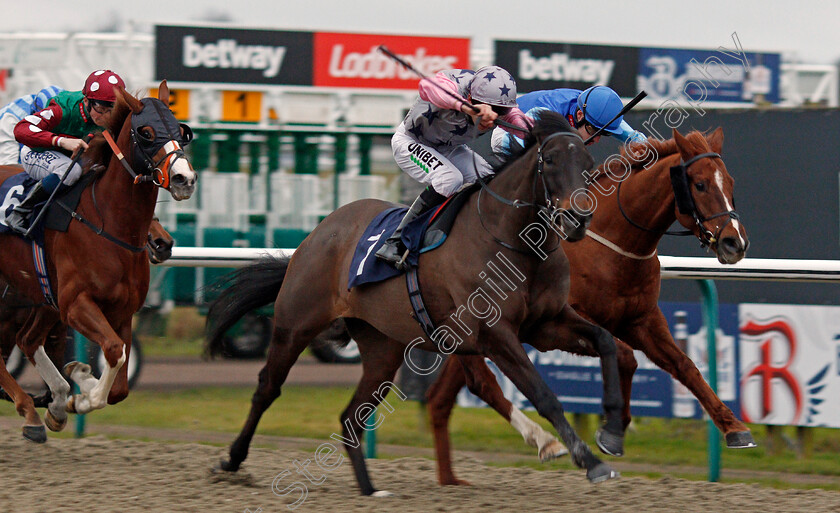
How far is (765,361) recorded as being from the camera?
209 inches

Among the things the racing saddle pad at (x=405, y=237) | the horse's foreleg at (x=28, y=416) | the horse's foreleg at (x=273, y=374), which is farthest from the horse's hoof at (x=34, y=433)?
the racing saddle pad at (x=405, y=237)

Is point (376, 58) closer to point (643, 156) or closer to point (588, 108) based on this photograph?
point (588, 108)

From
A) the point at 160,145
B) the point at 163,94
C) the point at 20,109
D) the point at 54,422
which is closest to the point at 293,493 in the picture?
the point at 54,422

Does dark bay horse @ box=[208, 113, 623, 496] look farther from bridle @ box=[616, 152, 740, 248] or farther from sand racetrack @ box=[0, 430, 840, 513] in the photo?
bridle @ box=[616, 152, 740, 248]

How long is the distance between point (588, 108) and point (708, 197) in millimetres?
840

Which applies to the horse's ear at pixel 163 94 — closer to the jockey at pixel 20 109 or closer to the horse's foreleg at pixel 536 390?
the jockey at pixel 20 109

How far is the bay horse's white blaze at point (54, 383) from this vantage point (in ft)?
16.5

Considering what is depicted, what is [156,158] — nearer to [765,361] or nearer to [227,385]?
[765,361]

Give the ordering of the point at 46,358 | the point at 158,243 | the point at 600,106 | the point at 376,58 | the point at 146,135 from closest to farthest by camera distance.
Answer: the point at 146,135 < the point at 600,106 < the point at 158,243 < the point at 46,358 < the point at 376,58

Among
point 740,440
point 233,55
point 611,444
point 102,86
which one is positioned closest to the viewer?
point 611,444

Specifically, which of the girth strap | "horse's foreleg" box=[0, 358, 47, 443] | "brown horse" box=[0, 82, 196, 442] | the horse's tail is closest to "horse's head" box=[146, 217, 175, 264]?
"brown horse" box=[0, 82, 196, 442]

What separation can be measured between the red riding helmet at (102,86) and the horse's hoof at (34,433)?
166 cm

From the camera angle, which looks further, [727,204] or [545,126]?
[727,204]

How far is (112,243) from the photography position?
480 centimetres
